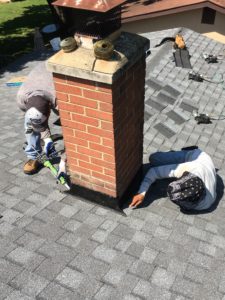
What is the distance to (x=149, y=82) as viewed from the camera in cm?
781

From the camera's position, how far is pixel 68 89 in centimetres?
359

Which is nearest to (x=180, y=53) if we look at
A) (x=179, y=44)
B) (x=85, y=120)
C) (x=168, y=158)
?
(x=179, y=44)

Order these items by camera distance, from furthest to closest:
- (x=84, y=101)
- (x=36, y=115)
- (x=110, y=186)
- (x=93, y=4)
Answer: (x=36, y=115) → (x=110, y=186) → (x=84, y=101) → (x=93, y=4)

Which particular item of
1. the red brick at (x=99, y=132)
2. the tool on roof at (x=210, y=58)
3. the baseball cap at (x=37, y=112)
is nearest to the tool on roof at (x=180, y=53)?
the tool on roof at (x=210, y=58)

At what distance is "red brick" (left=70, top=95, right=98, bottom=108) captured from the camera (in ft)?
11.6

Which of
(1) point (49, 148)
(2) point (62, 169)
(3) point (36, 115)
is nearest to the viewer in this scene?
(2) point (62, 169)

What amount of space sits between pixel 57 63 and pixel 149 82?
4642 millimetres

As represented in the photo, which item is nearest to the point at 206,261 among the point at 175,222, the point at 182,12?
the point at 175,222

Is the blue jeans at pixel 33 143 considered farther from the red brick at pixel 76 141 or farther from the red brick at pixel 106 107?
the red brick at pixel 106 107

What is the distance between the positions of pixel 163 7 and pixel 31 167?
13.4 m

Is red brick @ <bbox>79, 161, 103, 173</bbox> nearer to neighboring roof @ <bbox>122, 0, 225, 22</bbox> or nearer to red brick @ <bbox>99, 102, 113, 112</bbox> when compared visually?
red brick @ <bbox>99, 102, 113, 112</bbox>

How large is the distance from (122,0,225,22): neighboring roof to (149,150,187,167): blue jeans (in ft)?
40.9

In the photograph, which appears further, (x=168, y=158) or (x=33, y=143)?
(x=33, y=143)

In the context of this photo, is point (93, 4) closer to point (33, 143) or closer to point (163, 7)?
point (33, 143)
